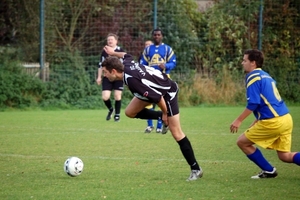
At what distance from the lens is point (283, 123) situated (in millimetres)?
7805

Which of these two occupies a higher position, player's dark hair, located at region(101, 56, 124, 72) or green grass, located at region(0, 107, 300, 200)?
player's dark hair, located at region(101, 56, 124, 72)

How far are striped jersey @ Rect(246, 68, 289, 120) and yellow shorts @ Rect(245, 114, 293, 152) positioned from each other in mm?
77

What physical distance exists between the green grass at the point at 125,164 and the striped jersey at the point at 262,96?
2.76ft

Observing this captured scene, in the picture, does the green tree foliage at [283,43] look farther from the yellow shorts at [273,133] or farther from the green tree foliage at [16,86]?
the yellow shorts at [273,133]

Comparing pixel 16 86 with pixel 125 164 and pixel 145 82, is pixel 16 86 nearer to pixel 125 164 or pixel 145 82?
pixel 125 164

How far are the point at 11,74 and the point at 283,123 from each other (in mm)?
12992

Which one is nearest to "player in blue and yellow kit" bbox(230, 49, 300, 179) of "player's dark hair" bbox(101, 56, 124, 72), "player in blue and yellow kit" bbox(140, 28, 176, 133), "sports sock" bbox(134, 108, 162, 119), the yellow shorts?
the yellow shorts

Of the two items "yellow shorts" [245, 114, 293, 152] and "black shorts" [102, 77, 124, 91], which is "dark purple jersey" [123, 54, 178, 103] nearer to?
"yellow shorts" [245, 114, 293, 152]

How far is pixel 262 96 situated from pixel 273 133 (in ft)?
1.50

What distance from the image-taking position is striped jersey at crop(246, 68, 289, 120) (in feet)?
25.4

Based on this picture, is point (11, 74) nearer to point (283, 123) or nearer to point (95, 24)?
point (95, 24)

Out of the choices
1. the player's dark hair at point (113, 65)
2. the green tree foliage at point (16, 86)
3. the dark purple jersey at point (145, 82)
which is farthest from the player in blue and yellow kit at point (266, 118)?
the green tree foliage at point (16, 86)

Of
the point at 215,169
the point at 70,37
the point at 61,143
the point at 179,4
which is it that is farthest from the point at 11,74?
the point at 215,169

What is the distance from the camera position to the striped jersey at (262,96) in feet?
25.4
